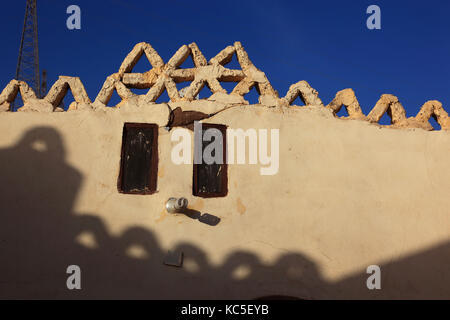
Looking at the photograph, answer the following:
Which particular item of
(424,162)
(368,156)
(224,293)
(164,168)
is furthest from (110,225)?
(424,162)

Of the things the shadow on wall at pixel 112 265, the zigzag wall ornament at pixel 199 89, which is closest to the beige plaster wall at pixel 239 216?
the shadow on wall at pixel 112 265

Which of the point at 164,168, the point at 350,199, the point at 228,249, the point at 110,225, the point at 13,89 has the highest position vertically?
the point at 13,89

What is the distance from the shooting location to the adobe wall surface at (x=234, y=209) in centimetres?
427

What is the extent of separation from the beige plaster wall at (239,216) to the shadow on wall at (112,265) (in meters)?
0.01

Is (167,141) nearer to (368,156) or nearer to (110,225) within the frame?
(110,225)

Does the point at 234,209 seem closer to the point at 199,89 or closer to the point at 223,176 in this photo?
the point at 223,176

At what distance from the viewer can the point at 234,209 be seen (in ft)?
14.9

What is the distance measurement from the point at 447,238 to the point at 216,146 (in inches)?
129

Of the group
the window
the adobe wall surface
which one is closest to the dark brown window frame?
the adobe wall surface

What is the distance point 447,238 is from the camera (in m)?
4.70

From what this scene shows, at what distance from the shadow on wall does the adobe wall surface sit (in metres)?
0.01

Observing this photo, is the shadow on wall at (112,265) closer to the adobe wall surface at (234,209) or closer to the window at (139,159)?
the adobe wall surface at (234,209)

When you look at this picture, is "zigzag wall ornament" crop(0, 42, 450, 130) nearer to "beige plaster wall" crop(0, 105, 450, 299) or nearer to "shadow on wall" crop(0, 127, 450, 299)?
"beige plaster wall" crop(0, 105, 450, 299)

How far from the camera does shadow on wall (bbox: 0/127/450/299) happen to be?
13.8 ft
